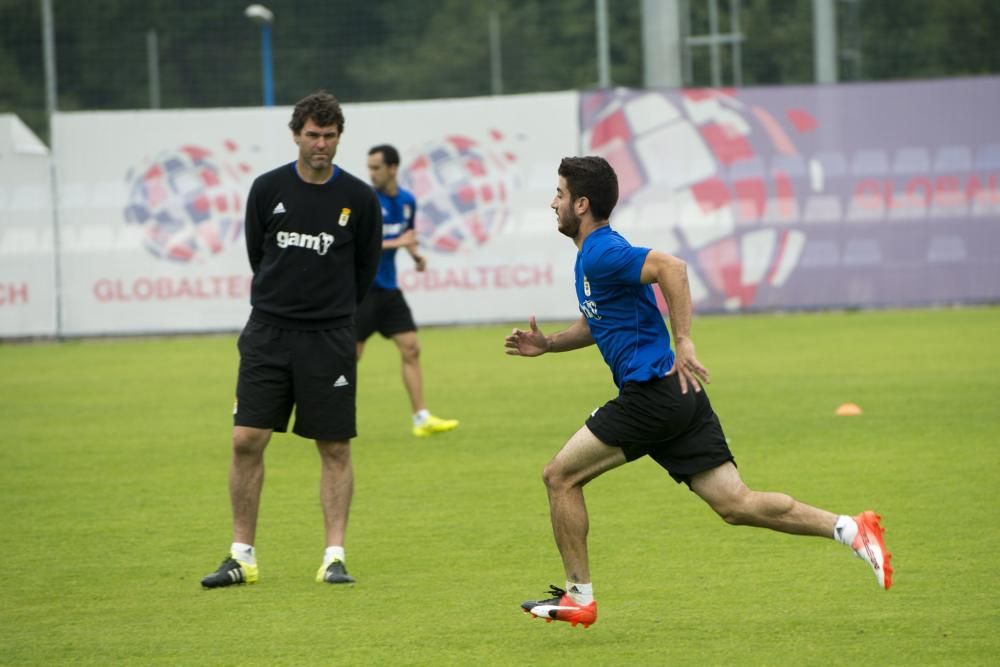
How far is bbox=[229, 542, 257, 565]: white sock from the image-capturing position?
7.45 meters

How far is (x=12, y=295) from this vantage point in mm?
21812

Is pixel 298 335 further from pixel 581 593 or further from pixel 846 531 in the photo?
pixel 846 531

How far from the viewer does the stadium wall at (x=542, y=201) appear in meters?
21.9

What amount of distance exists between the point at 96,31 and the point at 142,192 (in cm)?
1075

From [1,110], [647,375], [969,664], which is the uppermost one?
[1,110]

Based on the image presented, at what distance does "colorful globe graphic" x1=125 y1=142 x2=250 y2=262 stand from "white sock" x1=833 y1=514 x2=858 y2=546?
16292 mm

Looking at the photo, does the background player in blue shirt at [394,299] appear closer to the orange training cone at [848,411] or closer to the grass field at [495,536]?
the grass field at [495,536]

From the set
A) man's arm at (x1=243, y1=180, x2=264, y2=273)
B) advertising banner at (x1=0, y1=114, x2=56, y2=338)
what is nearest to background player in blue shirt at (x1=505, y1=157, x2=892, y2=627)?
man's arm at (x1=243, y1=180, x2=264, y2=273)

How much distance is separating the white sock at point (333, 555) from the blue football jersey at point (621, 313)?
1819 mm

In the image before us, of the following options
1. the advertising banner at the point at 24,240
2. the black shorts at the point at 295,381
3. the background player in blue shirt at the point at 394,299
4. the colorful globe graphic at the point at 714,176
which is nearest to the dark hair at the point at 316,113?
the black shorts at the point at 295,381

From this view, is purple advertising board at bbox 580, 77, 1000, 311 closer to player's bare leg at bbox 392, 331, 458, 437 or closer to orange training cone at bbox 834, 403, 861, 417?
orange training cone at bbox 834, 403, 861, 417

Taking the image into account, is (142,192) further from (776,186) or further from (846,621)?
(846,621)

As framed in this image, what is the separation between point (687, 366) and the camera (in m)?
6.10

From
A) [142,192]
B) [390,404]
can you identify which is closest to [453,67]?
[142,192]
